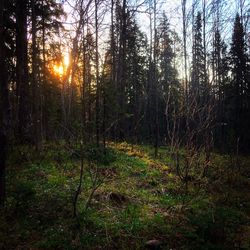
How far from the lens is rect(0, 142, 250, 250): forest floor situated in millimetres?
7445

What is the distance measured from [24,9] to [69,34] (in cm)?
255

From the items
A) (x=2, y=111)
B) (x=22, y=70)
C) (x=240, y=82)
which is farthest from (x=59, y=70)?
(x=2, y=111)

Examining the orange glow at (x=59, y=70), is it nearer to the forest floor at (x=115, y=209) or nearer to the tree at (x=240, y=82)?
the forest floor at (x=115, y=209)

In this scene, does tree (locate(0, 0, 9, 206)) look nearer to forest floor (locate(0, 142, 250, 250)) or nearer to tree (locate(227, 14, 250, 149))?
forest floor (locate(0, 142, 250, 250))

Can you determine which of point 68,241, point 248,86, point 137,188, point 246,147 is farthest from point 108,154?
point 248,86

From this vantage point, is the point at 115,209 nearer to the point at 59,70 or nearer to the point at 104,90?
the point at 104,90

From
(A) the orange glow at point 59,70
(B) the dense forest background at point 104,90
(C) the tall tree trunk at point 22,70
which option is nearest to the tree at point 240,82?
(B) the dense forest background at point 104,90

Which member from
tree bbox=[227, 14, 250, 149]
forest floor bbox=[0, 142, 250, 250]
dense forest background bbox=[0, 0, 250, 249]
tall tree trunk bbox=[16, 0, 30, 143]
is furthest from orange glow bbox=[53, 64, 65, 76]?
tree bbox=[227, 14, 250, 149]

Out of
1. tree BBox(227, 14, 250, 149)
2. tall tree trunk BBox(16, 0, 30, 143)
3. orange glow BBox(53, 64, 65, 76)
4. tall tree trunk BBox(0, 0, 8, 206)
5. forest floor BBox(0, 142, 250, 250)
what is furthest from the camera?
tree BBox(227, 14, 250, 149)

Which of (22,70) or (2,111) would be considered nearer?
Result: (2,111)

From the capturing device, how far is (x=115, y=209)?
880 centimetres

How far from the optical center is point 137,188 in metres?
11.0

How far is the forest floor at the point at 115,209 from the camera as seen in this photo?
7.45m

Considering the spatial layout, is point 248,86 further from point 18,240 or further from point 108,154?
point 18,240
